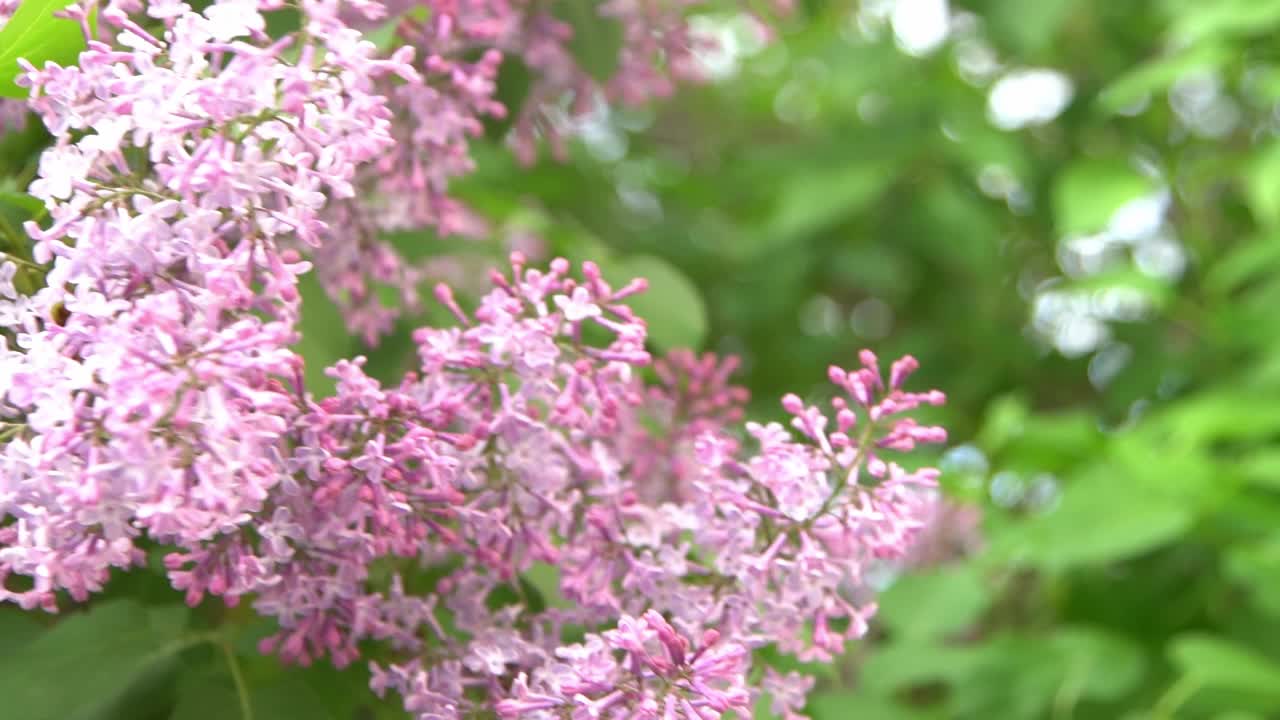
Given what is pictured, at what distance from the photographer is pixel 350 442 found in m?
0.60

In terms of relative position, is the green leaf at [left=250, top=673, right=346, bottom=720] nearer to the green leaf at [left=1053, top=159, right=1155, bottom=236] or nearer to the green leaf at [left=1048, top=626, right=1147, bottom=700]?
the green leaf at [left=1048, top=626, right=1147, bottom=700]

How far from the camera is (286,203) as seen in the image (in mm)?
565

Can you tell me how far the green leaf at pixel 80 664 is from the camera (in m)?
0.64

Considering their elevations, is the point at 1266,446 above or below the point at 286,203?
above

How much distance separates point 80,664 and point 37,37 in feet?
0.88

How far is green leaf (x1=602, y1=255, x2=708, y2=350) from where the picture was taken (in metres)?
0.93

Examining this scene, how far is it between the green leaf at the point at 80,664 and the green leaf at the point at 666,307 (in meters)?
0.35

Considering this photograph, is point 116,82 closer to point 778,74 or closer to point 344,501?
point 344,501

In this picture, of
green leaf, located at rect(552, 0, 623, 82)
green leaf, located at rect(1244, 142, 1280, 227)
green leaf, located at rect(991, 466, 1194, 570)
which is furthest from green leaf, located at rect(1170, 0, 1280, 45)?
green leaf, located at rect(552, 0, 623, 82)

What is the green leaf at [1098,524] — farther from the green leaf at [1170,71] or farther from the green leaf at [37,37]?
the green leaf at [37,37]

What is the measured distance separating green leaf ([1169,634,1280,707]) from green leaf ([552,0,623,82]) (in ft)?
1.95

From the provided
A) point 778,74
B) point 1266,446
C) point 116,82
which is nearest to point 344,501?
point 116,82

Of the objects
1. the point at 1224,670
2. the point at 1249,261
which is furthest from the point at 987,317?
the point at 1224,670

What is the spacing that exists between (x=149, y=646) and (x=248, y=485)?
21cm
